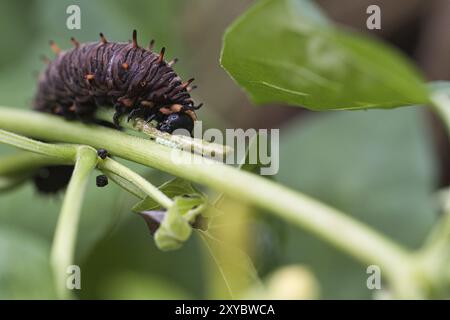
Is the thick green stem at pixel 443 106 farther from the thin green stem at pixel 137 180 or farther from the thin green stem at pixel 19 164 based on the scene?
the thin green stem at pixel 19 164

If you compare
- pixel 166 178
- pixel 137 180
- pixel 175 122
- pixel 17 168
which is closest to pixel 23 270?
pixel 17 168

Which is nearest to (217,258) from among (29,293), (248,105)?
(29,293)

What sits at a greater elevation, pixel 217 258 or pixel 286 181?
pixel 286 181

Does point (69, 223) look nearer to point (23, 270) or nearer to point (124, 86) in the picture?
point (124, 86)

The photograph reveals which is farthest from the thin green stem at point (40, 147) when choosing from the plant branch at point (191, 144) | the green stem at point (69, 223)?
the plant branch at point (191, 144)

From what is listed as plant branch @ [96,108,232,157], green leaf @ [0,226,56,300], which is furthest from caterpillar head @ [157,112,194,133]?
green leaf @ [0,226,56,300]
